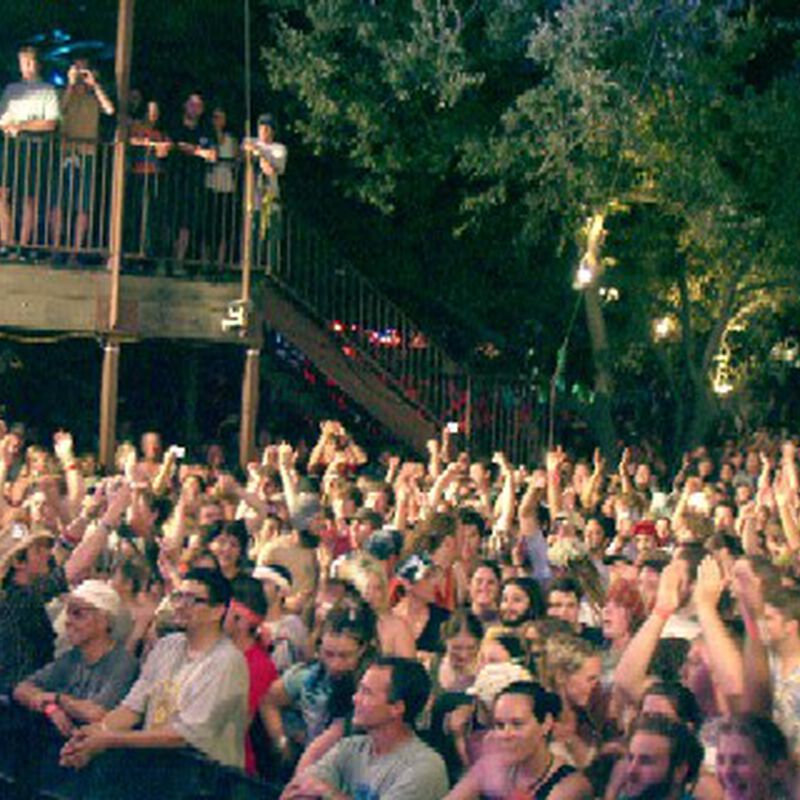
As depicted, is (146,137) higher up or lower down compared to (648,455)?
higher up

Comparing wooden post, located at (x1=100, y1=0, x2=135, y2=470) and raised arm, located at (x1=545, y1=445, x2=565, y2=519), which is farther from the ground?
wooden post, located at (x1=100, y1=0, x2=135, y2=470)

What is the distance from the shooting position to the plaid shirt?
29.7 feet

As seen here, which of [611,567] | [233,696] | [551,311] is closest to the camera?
[233,696]

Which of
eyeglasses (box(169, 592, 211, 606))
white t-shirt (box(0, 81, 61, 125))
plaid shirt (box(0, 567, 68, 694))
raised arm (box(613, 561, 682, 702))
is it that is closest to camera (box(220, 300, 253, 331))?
white t-shirt (box(0, 81, 61, 125))

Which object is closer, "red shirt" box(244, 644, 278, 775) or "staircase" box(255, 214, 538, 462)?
"red shirt" box(244, 644, 278, 775)

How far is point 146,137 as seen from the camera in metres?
20.1

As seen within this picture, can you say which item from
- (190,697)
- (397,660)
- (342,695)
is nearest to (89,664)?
(190,697)

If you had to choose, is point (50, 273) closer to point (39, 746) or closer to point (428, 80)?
point (428, 80)

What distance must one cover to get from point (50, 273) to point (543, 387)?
7648mm

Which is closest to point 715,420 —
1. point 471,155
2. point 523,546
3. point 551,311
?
point 551,311

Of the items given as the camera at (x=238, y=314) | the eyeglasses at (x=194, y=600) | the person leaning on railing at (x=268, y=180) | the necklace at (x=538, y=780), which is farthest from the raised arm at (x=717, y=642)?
the person leaning on railing at (x=268, y=180)

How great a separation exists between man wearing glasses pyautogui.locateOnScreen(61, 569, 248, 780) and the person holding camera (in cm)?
1203

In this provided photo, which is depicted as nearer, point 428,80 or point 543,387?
point 428,80

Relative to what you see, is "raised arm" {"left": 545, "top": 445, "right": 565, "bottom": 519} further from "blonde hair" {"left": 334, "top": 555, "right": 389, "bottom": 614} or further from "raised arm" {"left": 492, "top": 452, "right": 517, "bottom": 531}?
"blonde hair" {"left": 334, "top": 555, "right": 389, "bottom": 614}
